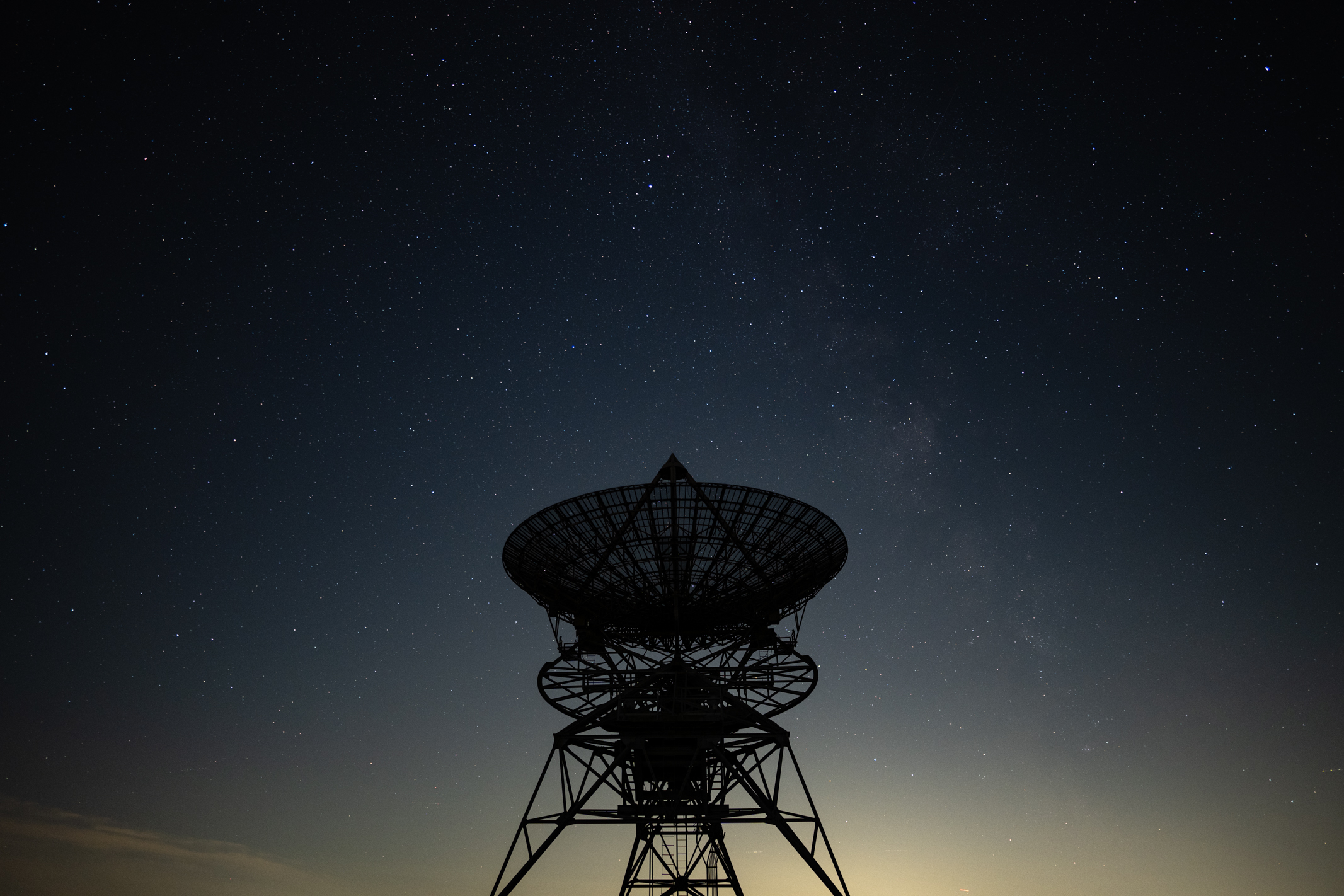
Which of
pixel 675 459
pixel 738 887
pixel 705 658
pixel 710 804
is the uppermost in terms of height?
pixel 675 459

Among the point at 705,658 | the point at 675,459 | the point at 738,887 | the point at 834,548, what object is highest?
the point at 675,459

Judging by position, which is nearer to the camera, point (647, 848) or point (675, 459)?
point (675, 459)

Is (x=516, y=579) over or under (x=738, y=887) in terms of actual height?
over

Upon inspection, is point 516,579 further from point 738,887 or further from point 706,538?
point 738,887

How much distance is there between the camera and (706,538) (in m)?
22.0

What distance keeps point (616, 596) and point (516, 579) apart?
2.31m

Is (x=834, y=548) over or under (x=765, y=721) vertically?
over

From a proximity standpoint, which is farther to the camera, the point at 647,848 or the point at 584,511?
the point at 647,848

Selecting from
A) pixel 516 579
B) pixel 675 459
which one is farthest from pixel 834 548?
pixel 516 579

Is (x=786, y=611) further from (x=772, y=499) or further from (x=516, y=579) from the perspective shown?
(x=516, y=579)

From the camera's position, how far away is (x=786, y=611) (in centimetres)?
2261

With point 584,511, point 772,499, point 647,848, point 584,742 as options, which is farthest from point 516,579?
point 647,848

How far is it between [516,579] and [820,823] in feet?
28.3

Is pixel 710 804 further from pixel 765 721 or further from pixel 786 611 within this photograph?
pixel 786 611
